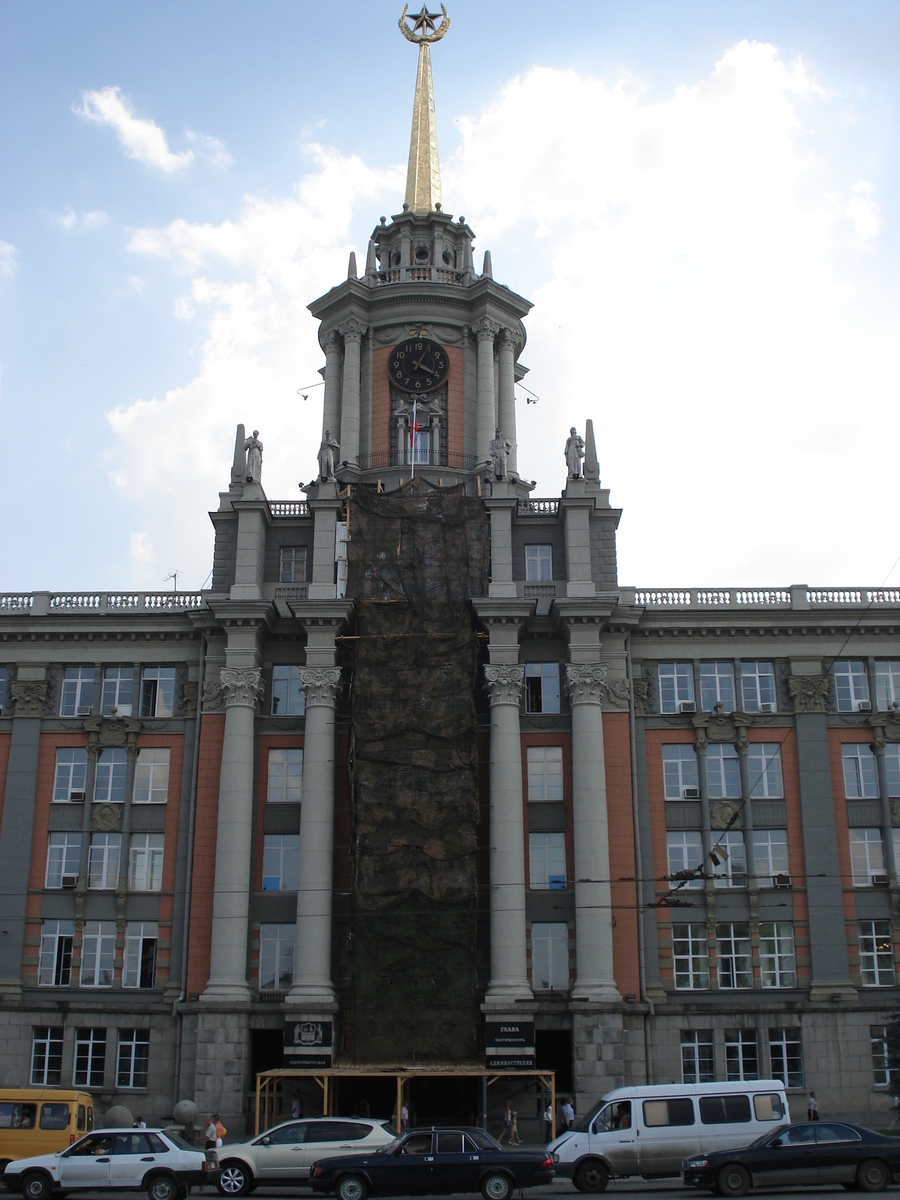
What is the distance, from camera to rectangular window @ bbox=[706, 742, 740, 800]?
52.3 metres

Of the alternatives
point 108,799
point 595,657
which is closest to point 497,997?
point 595,657

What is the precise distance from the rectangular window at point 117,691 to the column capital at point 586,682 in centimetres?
1915

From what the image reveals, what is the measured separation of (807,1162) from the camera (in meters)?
29.4

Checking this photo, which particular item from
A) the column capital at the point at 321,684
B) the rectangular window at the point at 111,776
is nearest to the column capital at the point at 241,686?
the column capital at the point at 321,684

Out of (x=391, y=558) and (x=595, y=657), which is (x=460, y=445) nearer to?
(x=391, y=558)

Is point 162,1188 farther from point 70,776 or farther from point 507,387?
point 507,387

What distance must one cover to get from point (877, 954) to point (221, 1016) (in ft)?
86.0

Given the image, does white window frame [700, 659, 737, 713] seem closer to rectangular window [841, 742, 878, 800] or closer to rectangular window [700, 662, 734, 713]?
rectangular window [700, 662, 734, 713]

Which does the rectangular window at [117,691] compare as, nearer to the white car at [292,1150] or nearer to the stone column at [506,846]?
the stone column at [506,846]

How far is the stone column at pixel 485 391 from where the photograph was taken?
65000 mm

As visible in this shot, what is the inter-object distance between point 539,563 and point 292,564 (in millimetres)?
11080

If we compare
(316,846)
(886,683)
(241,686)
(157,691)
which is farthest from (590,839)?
(157,691)

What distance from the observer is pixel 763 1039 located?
49.0 metres

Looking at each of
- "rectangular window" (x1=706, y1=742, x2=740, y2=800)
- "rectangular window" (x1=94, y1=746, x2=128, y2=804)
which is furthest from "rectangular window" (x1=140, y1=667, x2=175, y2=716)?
"rectangular window" (x1=706, y1=742, x2=740, y2=800)
